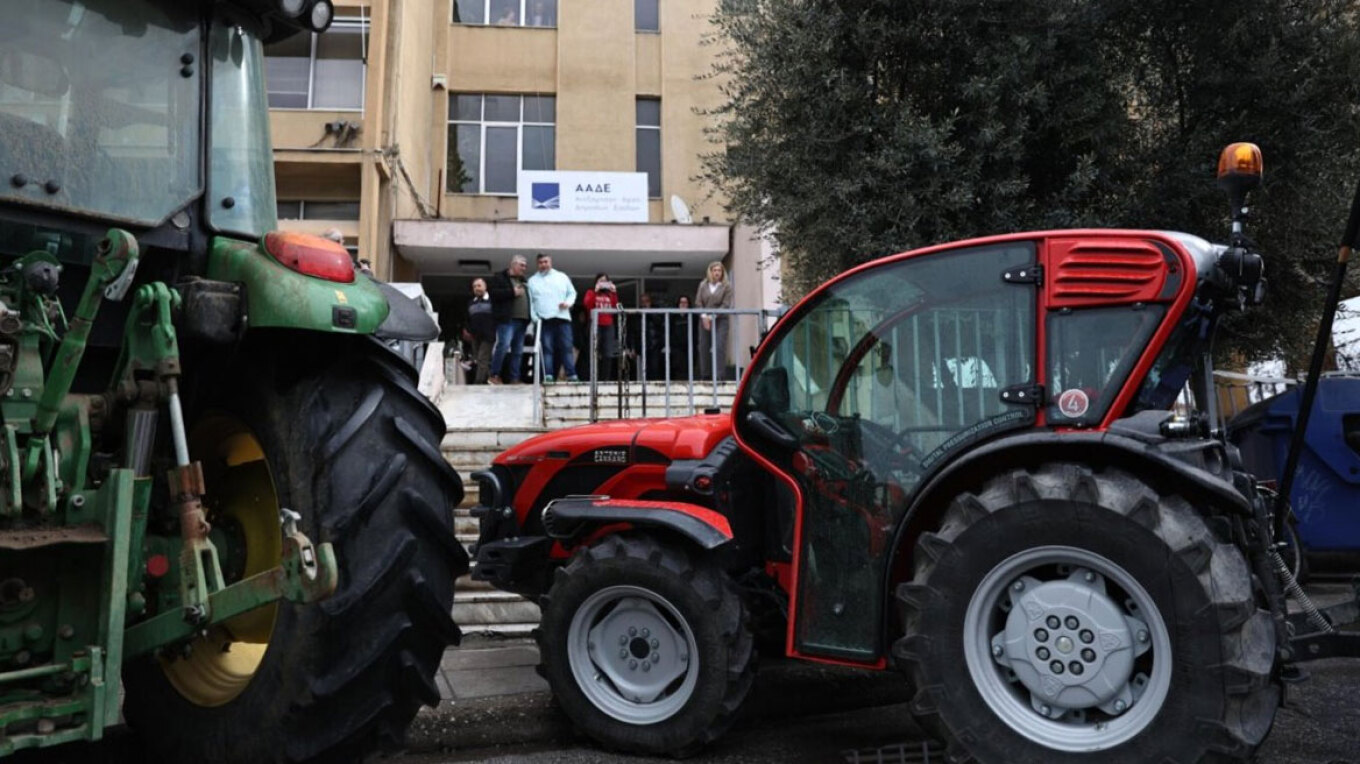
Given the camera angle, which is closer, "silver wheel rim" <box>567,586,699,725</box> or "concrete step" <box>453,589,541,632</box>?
"silver wheel rim" <box>567,586,699,725</box>

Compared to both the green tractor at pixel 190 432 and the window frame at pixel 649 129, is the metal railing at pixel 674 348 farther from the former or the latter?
the window frame at pixel 649 129

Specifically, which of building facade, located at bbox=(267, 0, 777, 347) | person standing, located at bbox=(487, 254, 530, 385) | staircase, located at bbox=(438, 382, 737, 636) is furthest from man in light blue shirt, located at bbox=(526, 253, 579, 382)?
building facade, located at bbox=(267, 0, 777, 347)

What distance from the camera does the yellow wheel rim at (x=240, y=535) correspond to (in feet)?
9.57

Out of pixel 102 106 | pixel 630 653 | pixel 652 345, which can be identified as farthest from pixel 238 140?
pixel 652 345

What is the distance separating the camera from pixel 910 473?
3.61m

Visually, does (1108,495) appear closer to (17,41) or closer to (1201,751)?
(1201,751)

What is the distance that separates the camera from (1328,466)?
696 cm

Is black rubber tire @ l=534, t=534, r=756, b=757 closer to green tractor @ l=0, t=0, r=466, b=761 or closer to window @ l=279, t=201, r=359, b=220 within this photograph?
green tractor @ l=0, t=0, r=466, b=761

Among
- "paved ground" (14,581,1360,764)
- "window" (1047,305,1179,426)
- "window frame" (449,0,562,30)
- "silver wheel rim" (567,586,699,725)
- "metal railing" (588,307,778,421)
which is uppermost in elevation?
"window frame" (449,0,562,30)

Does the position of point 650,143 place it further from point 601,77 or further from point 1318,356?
point 1318,356

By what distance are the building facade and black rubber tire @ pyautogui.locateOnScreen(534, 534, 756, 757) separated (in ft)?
43.1

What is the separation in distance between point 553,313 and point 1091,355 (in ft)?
28.6

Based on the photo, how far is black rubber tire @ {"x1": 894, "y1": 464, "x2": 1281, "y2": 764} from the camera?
2.79 meters

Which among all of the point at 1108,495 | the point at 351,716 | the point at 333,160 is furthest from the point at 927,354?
the point at 333,160
